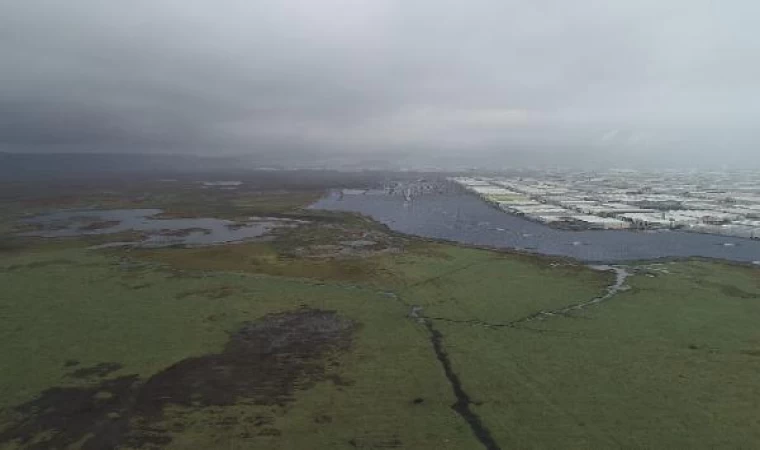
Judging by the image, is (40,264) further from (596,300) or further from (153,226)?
(596,300)

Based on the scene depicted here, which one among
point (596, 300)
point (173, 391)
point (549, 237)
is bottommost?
point (173, 391)

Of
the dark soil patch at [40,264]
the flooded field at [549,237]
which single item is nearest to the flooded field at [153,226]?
the dark soil patch at [40,264]

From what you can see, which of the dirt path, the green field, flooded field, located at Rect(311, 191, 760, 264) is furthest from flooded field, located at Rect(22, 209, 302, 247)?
the dirt path

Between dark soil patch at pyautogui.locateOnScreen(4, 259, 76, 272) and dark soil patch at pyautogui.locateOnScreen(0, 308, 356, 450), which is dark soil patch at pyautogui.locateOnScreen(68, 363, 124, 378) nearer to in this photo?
dark soil patch at pyautogui.locateOnScreen(0, 308, 356, 450)

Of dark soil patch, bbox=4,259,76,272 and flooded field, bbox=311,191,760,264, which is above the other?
flooded field, bbox=311,191,760,264

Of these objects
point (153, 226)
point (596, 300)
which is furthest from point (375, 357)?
point (153, 226)

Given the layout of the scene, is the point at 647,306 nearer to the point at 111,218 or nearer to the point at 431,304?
the point at 431,304
